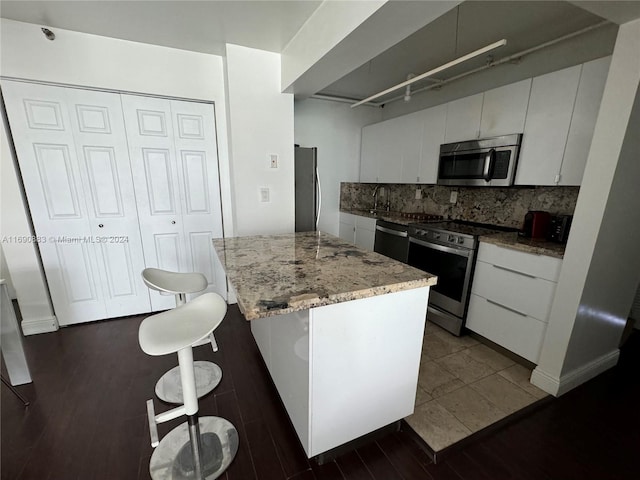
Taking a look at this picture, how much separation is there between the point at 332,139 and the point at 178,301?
307 centimetres

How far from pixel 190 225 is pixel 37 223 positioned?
1229 millimetres

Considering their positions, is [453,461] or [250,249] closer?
[453,461]

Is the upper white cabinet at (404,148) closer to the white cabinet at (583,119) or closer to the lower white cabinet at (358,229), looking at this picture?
the lower white cabinet at (358,229)

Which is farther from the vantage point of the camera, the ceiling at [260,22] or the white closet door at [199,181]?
the white closet door at [199,181]

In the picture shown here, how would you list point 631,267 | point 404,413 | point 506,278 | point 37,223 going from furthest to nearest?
point 37,223 → point 506,278 → point 631,267 → point 404,413

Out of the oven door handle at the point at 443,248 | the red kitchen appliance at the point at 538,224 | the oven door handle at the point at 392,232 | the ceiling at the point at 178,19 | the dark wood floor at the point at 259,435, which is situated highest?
the ceiling at the point at 178,19

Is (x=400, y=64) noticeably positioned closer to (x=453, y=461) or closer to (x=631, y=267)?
(x=631, y=267)

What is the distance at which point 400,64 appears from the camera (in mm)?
2820

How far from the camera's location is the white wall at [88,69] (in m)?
2.18

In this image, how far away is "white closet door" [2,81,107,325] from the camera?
7.45 feet

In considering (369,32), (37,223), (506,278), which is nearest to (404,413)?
(506,278)

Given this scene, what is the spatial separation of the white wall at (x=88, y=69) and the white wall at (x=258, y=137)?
1.23 feet

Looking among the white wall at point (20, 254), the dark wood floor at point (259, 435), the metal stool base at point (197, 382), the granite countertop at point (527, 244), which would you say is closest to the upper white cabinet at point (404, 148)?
the granite countertop at point (527, 244)

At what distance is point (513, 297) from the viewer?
2.12 m
